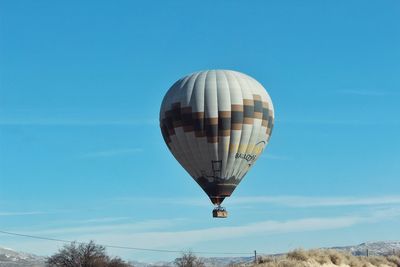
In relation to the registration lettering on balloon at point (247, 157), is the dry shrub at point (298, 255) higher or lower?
lower

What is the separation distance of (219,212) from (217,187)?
2.50 meters

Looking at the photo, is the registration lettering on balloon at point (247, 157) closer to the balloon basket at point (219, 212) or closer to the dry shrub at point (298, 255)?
the balloon basket at point (219, 212)

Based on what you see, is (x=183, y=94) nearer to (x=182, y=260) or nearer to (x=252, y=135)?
(x=252, y=135)

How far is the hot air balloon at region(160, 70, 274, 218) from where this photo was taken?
6438 cm

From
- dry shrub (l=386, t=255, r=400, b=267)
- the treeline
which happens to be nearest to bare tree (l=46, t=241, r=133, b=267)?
the treeline

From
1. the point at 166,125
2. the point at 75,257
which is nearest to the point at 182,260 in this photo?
the point at 75,257

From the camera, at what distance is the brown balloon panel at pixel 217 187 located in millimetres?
65188

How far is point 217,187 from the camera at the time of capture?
6512 cm

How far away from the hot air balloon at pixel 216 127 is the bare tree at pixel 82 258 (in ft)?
249

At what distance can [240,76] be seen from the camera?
67188 mm

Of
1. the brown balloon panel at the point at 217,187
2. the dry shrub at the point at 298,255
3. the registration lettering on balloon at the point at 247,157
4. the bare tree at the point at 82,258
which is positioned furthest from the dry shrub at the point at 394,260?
the bare tree at the point at 82,258

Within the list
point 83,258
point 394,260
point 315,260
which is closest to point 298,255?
point 315,260

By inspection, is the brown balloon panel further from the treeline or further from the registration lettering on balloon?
the treeline

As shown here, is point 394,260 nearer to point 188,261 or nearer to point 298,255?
point 298,255
